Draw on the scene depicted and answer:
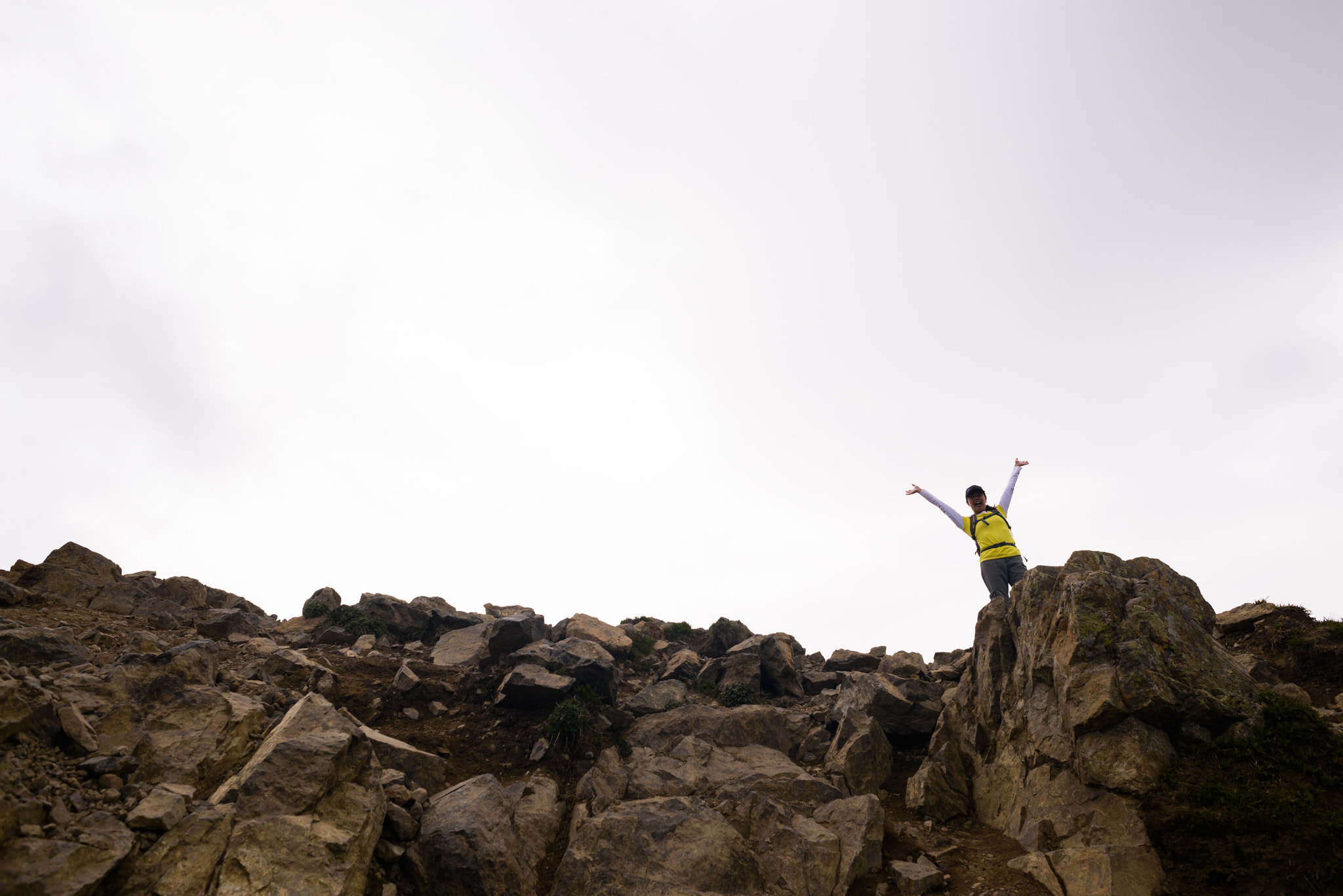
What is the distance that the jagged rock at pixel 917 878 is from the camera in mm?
10739

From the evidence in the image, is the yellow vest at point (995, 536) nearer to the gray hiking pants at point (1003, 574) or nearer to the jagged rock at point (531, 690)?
the gray hiking pants at point (1003, 574)

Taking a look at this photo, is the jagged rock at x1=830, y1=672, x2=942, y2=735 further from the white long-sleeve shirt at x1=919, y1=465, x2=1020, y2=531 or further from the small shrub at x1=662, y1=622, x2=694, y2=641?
the small shrub at x1=662, y1=622, x2=694, y2=641

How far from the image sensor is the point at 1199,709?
10.6m

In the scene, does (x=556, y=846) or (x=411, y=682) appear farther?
(x=411, y=682)

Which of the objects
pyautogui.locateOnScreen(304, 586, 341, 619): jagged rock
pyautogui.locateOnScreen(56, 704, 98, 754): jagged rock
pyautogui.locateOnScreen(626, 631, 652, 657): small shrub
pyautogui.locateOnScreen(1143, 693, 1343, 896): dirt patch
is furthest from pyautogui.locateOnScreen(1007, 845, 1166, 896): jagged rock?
pyautogui.locateOnScreen(304, 586, 341, 619): jagged rock

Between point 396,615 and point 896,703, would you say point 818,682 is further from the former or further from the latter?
point 396,615

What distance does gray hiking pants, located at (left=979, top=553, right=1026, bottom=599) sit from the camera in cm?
1603

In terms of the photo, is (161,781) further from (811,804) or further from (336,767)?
(811,804)

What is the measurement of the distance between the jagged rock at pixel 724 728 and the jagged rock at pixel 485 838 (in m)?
3.97

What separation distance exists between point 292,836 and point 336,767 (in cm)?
132

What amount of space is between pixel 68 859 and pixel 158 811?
118cm

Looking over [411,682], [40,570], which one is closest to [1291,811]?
[411,682]

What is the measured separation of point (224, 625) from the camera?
63.7 ft

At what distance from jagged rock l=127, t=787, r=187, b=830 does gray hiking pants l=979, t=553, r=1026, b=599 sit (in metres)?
17.8
